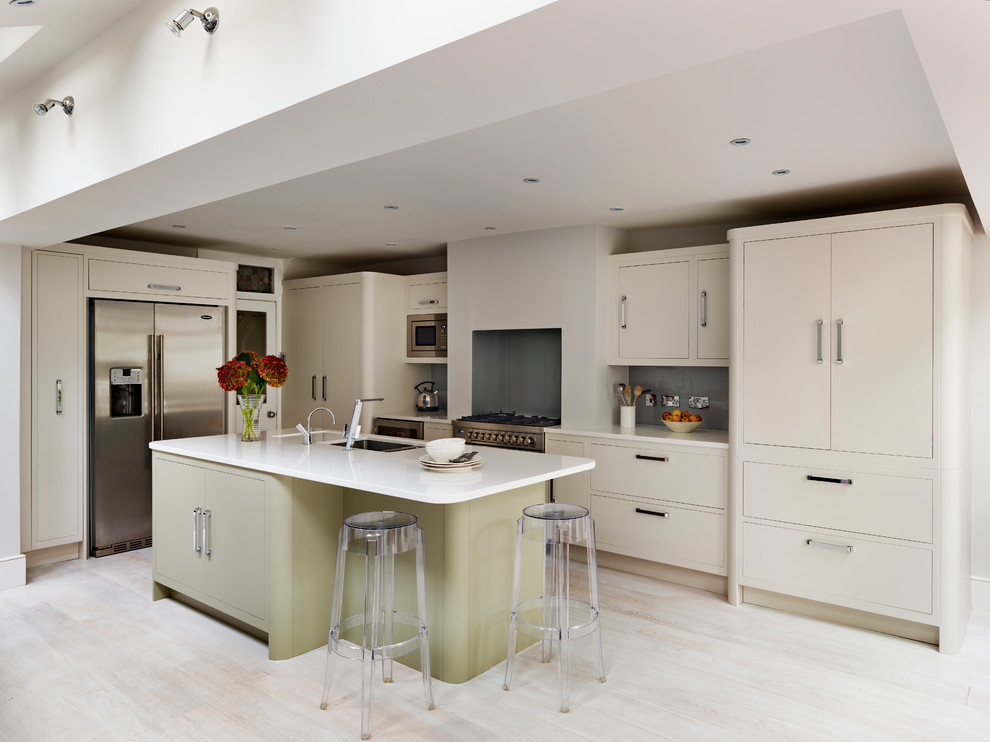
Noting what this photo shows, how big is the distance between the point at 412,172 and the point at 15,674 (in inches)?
111

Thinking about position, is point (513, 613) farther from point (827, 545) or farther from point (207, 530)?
point (827, 545)

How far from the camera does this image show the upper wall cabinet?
4215 millimetres

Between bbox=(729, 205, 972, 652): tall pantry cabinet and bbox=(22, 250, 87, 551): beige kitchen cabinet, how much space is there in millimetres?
4164

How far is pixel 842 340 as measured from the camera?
3455 mm

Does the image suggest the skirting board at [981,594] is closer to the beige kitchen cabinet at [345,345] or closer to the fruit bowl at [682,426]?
the fruit bowl at [682,426]

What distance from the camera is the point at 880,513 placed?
3.35 meters

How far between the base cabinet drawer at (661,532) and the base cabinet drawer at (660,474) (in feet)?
0.23

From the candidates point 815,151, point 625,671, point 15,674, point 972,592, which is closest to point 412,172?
point 815,151

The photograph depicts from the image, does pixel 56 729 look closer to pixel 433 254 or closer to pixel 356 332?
pixel 356 332

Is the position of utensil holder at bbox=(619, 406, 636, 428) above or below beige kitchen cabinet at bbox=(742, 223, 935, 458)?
below

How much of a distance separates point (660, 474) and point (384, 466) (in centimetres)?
189

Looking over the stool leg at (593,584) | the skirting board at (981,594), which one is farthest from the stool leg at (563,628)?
the skirting board at (981,594)

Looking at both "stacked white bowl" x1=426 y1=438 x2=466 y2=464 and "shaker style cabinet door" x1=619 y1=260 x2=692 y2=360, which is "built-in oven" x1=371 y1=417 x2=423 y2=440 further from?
"stacked white bowl" x1=426 y1=438 x2=466 y2=464

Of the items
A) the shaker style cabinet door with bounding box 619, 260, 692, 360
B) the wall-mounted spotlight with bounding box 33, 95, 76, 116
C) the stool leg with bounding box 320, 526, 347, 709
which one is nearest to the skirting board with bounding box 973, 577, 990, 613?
the shaker style cabinet door with bounding box 619, 260, 692, 360
